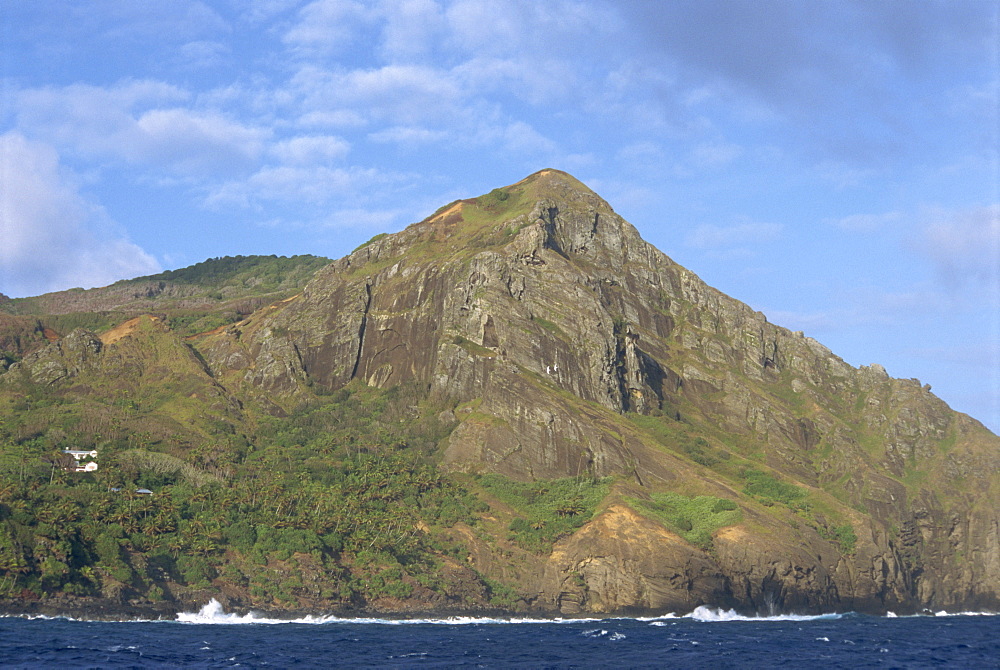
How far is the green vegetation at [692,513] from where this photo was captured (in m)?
167

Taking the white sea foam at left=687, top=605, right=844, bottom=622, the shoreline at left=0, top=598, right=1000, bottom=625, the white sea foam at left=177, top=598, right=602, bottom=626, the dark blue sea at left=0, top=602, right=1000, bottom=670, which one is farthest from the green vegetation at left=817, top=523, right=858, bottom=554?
the white sea foam at left=177, top=598, right=602, bottom=626

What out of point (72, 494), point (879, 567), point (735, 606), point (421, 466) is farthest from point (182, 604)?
point (879, 567)

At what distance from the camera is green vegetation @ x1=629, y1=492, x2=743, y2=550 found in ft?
549

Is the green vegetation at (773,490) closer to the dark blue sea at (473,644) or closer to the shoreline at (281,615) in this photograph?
the shoreline at (281,615)

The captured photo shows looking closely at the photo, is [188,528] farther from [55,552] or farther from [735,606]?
[735,606]

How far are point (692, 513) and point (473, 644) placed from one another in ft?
247

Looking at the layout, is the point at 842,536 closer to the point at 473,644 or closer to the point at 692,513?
the point at 692,513

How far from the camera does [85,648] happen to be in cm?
8956

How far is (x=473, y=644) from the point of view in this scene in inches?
4311

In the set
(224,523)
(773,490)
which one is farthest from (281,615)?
(773,490)

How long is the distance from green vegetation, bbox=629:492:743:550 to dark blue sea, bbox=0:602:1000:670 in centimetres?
2152

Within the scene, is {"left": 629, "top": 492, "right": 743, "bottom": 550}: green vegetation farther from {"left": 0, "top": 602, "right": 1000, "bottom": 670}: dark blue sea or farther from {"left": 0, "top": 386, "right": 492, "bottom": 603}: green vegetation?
{"left": 0, "top": 386, "right": 492, "bottom": 603}: green vegetation

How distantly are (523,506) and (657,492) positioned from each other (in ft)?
83.7

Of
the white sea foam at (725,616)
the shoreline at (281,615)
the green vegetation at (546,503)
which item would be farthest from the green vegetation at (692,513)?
the shoreline at (281,615)
